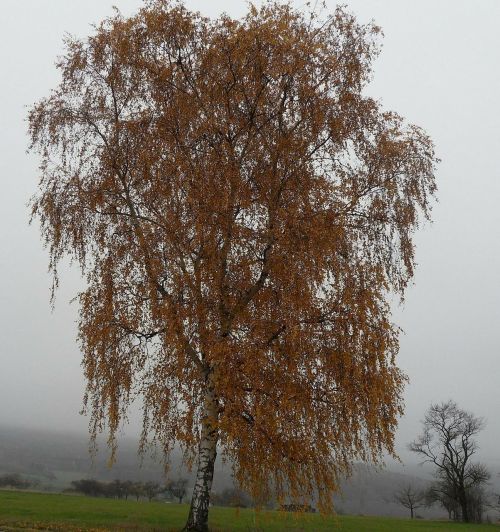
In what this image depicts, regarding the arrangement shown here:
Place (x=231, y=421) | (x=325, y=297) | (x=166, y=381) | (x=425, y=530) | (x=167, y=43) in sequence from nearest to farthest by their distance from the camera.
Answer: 1. (x=231, y=421)
2. (x=325, y=297)
3. (x=166, y=381)
4. (x=167, y=43)
5. (x=425, y=530)

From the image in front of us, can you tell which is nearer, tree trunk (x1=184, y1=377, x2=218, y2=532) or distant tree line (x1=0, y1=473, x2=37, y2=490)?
tree trunk (x1=184, y1=377, x2=218, y2=532)

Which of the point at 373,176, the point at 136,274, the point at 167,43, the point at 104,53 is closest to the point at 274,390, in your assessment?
the point at 136,274

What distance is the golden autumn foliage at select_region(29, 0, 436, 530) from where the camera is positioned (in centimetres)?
1103

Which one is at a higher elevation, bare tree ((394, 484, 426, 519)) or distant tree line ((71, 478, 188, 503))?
distant tree line ((71, 478, 188, 503))

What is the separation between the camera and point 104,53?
53.2ft

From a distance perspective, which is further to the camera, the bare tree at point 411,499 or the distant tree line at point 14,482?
the bare tree at point 411,499

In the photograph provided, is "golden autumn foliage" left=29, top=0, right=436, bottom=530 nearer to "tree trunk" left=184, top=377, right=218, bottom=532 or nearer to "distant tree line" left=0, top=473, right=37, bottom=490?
"tree trunk" left=184, top=377, right=218, bottom=532

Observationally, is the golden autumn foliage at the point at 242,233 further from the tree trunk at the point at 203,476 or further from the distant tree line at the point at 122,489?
the distant tree line at the point at 122,489

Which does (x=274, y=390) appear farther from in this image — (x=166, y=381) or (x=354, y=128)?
(x=354, y=128)

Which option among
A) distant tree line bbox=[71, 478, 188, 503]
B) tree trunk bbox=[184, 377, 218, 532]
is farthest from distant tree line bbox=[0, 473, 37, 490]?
tree trunk bbox=[184, 377, 218, 532]

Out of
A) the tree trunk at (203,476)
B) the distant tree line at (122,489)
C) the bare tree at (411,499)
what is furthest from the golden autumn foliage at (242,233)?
the bare tree at (411,499)

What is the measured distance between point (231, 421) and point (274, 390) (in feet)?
3.85

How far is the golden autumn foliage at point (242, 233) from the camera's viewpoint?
11031mm

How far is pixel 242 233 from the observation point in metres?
A: 13.2
